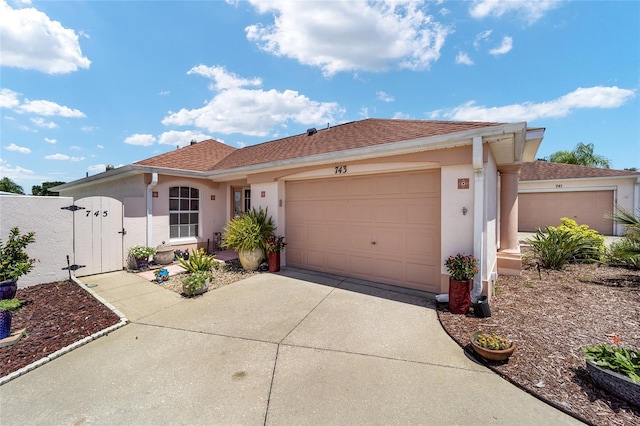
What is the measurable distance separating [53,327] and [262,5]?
7.61 metres

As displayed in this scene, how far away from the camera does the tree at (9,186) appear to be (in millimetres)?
26544

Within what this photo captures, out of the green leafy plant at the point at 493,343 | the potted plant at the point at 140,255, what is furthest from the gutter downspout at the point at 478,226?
the potted plant at the point at 140,255

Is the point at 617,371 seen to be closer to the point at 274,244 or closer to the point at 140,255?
the point at 274,244

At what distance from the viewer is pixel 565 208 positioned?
1586 cm

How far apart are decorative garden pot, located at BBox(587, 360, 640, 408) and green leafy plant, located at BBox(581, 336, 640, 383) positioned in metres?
0.05

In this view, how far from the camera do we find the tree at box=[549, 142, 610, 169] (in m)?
28.4

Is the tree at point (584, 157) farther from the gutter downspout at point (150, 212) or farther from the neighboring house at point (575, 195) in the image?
the gutter downspout at point (150, 212)

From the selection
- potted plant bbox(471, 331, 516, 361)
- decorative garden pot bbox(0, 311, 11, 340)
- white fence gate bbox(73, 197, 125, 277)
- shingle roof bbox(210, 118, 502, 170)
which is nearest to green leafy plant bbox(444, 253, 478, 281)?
potted plant bbox(471, 331, 516, 361)

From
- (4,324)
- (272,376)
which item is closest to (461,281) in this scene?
(272,376)

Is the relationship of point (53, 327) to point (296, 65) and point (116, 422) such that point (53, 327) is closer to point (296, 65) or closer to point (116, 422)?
point (116, 422)

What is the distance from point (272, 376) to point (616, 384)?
3415mm

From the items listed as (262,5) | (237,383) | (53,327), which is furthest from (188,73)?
(237,383)

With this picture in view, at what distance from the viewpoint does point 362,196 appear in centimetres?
638

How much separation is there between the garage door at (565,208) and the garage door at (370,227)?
51.9 feet
